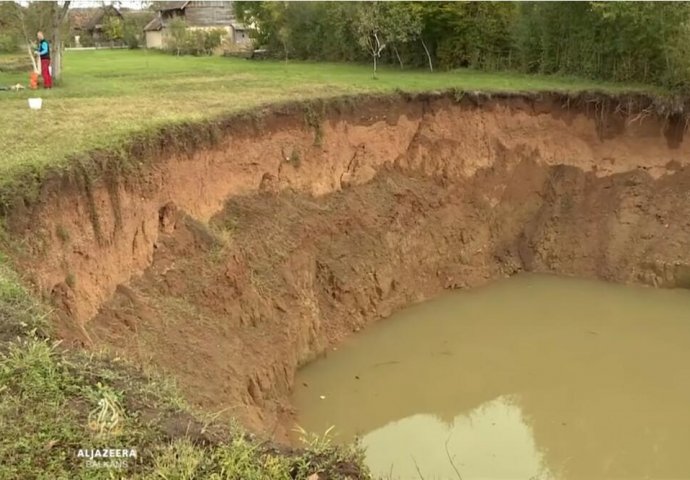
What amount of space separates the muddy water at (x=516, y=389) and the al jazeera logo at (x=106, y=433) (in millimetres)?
3331

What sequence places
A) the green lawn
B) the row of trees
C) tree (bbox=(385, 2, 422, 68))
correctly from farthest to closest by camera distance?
1. tree (bbox=(385, 2, 422, 68))
2. the row of trees
3. the green lawn

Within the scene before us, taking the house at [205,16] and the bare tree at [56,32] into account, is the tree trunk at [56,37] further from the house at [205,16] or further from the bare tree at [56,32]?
the house at [205,16]

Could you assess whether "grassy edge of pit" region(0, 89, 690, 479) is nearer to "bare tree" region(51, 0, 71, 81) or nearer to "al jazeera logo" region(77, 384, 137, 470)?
"al jazeera logo" region(77, 384, 137, 470)

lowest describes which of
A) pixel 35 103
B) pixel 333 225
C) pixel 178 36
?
pixel 333 225

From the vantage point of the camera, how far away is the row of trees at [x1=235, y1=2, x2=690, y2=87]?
15445mm

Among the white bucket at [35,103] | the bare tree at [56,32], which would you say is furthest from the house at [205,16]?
the white bucket at [35,103]

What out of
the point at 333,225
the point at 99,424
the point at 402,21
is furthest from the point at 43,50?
the point at 99,424

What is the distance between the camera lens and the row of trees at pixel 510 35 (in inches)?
608

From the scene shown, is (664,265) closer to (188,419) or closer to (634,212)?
(634,212)

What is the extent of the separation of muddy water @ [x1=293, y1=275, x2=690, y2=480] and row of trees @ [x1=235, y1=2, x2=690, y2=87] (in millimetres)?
6053

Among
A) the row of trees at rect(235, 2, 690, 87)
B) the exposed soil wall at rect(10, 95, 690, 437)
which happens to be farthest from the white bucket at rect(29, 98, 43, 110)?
the row of trees at rect(235, 2, 690, 87)

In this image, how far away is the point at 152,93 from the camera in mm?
14039

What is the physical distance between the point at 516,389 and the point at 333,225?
4.24 metres

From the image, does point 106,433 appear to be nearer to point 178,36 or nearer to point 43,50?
point 43,50
